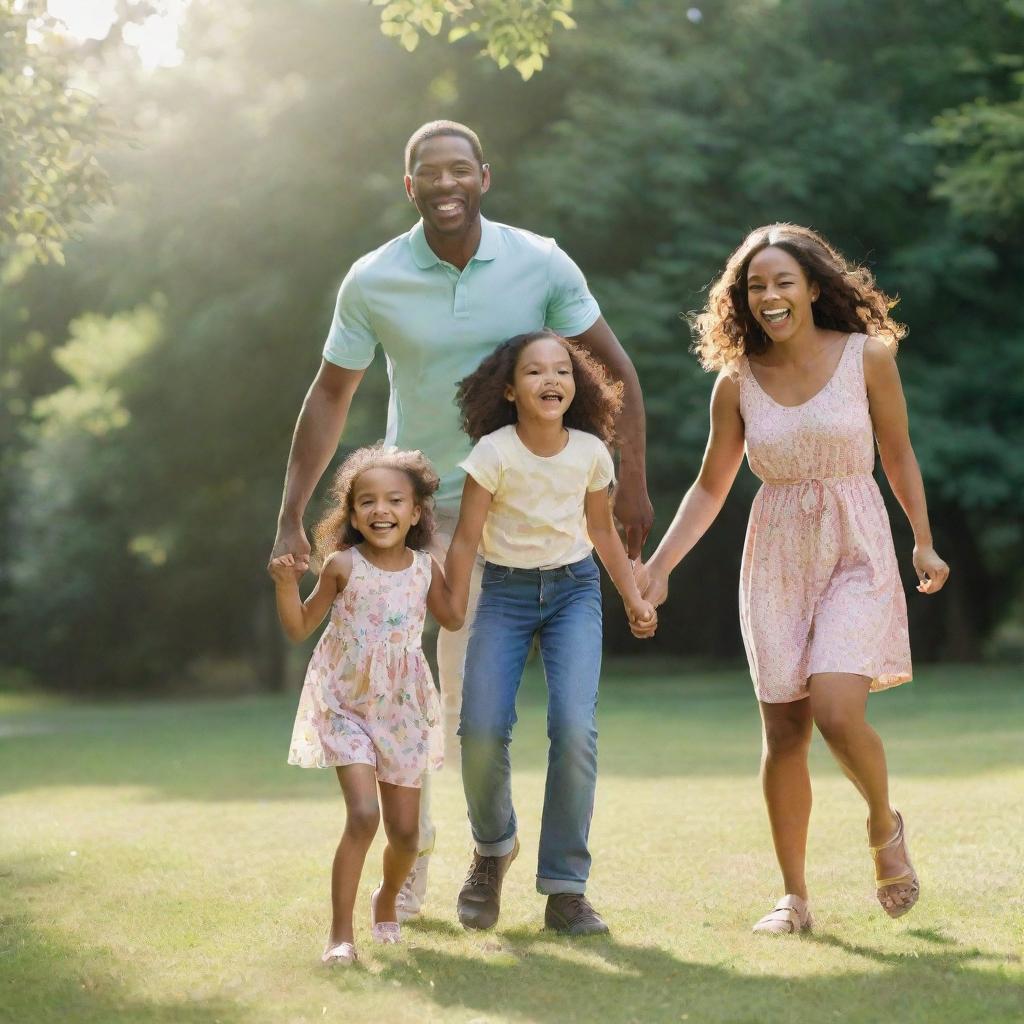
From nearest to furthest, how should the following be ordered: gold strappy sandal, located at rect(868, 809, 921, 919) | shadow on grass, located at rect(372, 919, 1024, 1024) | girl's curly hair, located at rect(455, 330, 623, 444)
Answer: shadow on grass, located at rect(372, 919, 1024, 1024)
gold strappy sandal, located at rect(868, 809, 921, 919)
girl's curly hair, located at rect(455, 330, 623, 444)

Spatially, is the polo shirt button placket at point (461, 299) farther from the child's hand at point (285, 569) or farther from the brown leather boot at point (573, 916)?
the brown leather boot at point (573, 916)

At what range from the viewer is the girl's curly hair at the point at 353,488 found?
5434 mm

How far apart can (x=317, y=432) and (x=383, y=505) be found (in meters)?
0.79

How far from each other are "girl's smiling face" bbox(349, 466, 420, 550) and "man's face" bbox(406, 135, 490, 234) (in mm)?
895

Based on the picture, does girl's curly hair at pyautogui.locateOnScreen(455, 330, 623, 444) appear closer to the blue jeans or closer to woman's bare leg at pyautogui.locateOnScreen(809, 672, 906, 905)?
the blue jeans

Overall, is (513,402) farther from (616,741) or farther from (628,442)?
(616,741)

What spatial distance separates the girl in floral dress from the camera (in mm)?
5215

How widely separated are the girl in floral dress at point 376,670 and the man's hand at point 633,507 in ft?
2.66

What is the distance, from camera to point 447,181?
5.68 metres

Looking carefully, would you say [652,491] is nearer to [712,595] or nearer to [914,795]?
[712,595]

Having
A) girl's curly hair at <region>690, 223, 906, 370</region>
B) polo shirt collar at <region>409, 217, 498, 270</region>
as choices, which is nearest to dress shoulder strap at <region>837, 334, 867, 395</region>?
girl's curly hair at <region>690, 223, 906, 370</region>

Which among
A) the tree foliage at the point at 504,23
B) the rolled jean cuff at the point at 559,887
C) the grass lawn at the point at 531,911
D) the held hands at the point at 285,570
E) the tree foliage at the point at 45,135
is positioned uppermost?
the tree foliage at the point at 504,23

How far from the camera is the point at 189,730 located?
18.1 metres

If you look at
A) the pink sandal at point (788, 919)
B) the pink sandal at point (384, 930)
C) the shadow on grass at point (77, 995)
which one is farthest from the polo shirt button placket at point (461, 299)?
the shadow on grass at point (77, 995)
